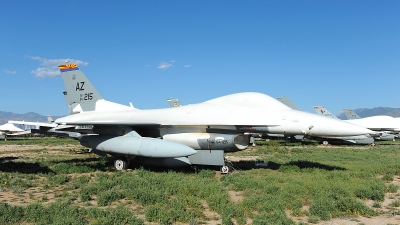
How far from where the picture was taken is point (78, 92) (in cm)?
1595

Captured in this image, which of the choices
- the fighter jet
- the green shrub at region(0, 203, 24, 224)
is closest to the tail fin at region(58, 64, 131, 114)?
the fighter jet

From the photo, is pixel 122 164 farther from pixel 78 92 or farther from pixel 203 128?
pixel 78 92

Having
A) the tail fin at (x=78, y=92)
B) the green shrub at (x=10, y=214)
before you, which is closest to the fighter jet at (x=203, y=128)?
the tail fin at (x=78, y=92)

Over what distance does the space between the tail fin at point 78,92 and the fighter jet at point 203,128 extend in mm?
1980

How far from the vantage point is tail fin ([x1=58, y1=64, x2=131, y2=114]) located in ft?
51.7

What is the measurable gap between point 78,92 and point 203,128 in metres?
7.34

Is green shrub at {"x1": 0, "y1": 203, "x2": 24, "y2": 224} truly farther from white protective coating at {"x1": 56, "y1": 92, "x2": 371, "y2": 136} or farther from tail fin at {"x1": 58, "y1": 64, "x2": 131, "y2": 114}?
tail fin at {"x1": 58, "y1": 64, "x2": 131, "y2": 114}

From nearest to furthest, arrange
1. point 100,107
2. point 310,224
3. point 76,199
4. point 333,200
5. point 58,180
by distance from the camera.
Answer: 1. point 310,224
2. point 333,200
3. point 76,199
4. point 58,180
5. point 100,107

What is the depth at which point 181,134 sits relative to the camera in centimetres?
1241

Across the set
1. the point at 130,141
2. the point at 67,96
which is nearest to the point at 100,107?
the point at 67,96

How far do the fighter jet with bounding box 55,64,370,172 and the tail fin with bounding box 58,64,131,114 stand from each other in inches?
77.9

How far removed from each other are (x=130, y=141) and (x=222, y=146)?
3384 mm

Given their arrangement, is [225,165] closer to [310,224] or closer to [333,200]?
[333,200]

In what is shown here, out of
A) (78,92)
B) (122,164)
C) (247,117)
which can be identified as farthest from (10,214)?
(78,92)
